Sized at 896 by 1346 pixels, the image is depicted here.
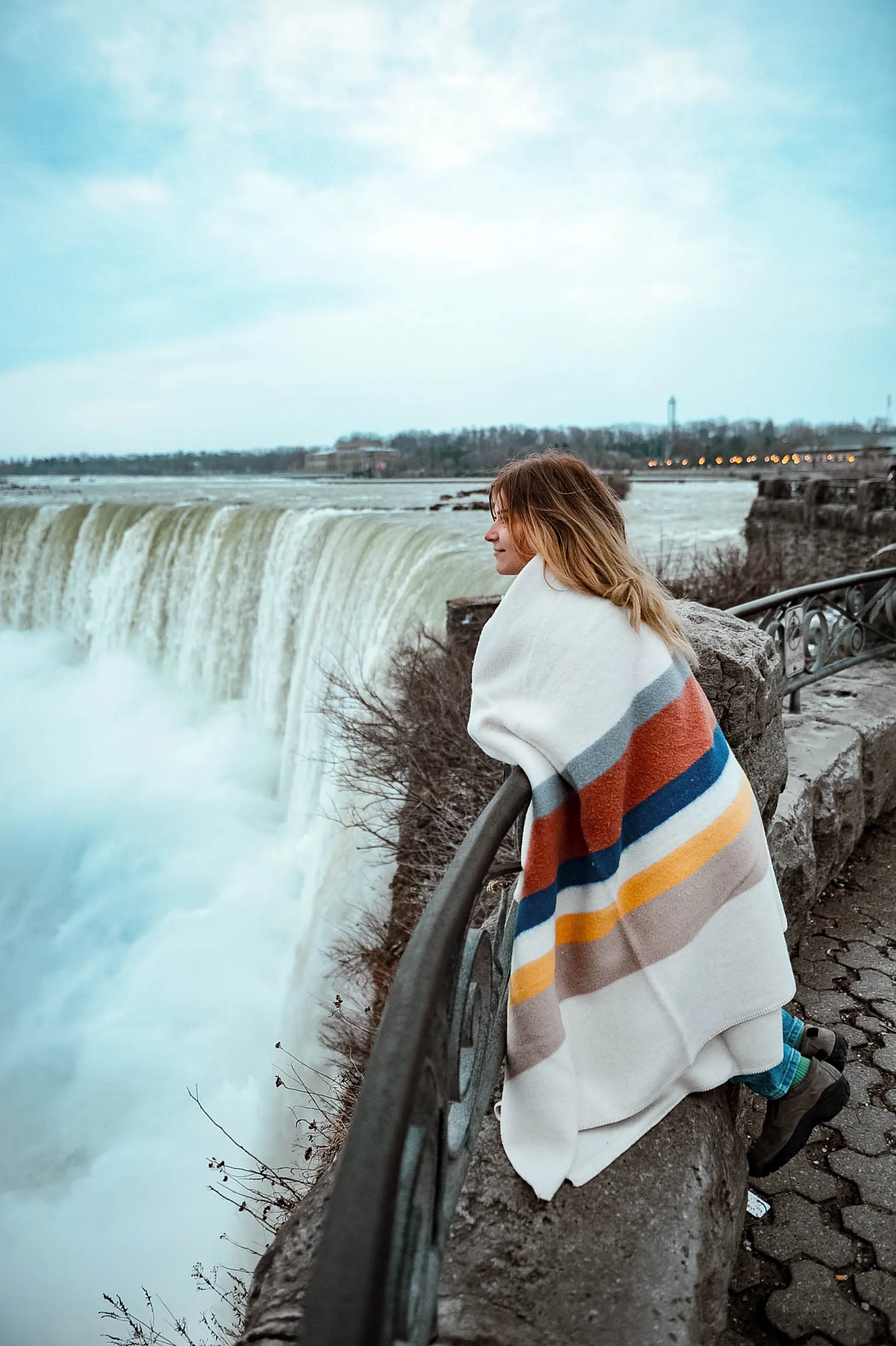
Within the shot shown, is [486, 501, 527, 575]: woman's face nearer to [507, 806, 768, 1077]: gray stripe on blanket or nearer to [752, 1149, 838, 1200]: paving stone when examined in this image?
[507, 806, 768, 1077]: gray stripe on blanket

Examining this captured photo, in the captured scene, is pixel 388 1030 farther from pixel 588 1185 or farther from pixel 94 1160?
pixel 94 1160

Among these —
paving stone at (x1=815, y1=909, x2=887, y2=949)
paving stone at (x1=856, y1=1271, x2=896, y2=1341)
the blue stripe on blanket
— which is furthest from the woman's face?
paving stone at (x1=815, y1=909, x2=887, y2=949)

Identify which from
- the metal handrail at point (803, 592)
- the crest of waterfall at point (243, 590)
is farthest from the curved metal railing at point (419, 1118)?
the crest of waterfall at point (243, 590)

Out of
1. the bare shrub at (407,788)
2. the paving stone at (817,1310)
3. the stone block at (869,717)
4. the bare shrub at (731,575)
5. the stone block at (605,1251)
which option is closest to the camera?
the stone block at (605,1251)

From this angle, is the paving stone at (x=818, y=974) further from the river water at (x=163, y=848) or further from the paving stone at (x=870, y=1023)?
the river water at (x=163, y=848)

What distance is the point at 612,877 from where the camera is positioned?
1833 millimetres

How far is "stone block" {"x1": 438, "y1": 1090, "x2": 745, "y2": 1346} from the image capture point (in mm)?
1552

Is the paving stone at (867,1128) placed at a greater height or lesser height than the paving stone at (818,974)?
lesser

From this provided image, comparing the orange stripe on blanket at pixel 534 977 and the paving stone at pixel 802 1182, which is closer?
the orange stripe on blanket at pixel 534 977

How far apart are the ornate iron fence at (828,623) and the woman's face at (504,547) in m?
2.30

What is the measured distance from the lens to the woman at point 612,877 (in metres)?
1.76

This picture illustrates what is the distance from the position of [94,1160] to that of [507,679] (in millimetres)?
9031

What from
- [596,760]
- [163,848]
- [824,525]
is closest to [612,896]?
[596,760]

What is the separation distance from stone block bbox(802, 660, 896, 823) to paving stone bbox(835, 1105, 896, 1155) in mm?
1989
